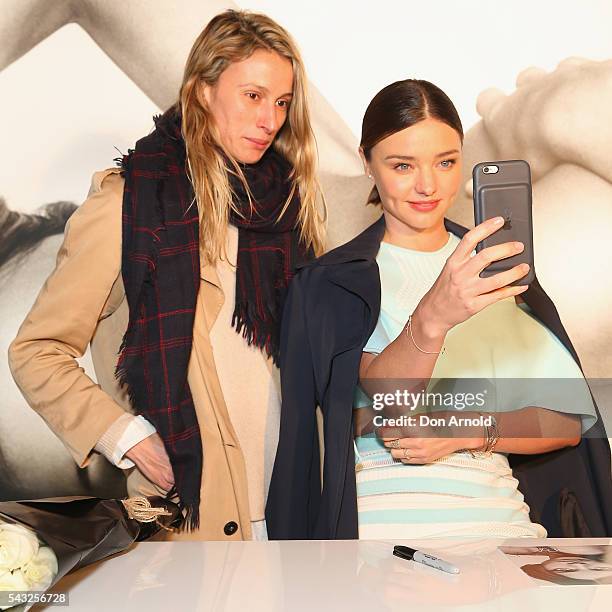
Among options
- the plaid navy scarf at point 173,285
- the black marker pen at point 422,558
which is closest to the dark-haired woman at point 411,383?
the plaid navy scarf at point 173,285

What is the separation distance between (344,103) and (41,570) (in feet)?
5.78

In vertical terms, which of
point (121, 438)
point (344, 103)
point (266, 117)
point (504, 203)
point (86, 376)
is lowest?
point (121, 438)

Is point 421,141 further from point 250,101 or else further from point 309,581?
point 309,581

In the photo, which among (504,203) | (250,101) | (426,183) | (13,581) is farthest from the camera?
(250,101)

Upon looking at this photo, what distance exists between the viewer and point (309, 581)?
1139 mm

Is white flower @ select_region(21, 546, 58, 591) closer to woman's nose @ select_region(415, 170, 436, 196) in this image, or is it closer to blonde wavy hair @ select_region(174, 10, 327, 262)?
blonde wavy hair @ select_region(174, 10, 327, 262)

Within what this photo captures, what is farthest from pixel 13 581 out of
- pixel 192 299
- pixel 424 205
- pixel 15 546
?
pixel 424 205

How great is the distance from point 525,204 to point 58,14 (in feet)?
5.24

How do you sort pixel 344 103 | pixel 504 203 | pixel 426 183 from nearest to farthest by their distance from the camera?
pixel 504 203
pixel 426 183
pixel 344 103

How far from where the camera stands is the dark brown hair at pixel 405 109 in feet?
5.96

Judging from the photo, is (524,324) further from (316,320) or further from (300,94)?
(300,94)

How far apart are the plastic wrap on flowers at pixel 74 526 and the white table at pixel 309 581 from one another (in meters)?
0.04

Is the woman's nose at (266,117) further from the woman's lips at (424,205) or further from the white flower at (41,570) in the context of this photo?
the white flower at (41,570)

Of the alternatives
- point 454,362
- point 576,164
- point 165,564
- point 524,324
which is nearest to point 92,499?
point 165,564
